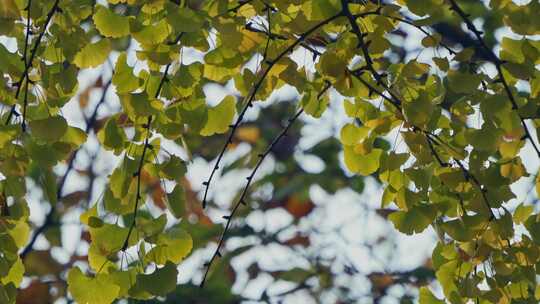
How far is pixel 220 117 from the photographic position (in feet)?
3.95

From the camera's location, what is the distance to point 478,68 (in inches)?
44.9

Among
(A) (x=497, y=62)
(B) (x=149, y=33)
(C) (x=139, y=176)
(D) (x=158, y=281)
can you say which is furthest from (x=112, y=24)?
(A) (x=497, y=62)

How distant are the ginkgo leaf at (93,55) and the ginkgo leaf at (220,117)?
13cm

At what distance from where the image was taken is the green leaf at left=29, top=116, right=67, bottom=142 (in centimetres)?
112

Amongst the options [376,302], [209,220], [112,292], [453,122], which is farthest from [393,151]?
[209,220]

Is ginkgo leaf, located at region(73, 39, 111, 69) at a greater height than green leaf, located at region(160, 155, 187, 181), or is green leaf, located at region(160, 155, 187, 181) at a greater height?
ginkgo leaf, located at region(73, 39, 111, 69)

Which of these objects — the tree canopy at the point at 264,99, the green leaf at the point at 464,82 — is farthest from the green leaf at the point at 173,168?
the green leaf at the point at 464,82

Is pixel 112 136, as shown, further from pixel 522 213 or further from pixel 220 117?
pixel 522 213

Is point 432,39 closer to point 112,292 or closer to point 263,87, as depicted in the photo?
point 263,87

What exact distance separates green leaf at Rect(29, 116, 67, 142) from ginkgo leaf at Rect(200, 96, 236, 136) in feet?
→ 0.48

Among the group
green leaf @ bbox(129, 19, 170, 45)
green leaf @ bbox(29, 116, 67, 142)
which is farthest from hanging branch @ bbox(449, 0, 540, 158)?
green leaf @ bbox(29, 116, 67, 142)

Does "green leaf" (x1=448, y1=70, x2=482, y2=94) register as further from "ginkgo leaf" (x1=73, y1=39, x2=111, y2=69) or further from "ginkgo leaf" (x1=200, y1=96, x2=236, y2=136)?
"ginkgo leaf" (x1=73, y1=39, x2=111, y2=69)

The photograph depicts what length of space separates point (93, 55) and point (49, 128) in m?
0.12

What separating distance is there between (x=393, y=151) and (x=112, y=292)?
305 millimetres
